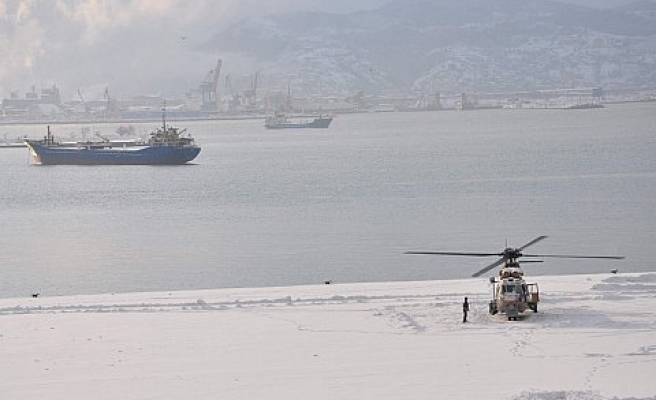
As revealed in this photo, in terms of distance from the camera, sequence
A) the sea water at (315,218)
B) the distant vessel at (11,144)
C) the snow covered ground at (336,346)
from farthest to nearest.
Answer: the distant vessel at (11,144) < the sea water at (315,218) < the snow covered ground at (336,346)

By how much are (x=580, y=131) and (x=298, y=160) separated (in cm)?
3328

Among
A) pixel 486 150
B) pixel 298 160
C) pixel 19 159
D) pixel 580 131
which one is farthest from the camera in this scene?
pixel 580 131

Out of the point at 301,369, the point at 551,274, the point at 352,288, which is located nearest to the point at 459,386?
the point at 301,369

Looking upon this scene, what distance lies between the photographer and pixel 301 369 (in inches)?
429

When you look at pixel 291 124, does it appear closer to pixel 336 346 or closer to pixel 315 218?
pixel 315 218

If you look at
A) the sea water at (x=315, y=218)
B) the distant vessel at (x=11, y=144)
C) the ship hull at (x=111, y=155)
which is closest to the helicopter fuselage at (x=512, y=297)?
the sea water at (x=315, y=218)

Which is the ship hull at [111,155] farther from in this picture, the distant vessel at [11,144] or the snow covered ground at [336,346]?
the snow covered ground at [336,346]

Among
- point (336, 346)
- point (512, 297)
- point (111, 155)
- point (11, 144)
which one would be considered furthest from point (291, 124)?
point (336, 346)

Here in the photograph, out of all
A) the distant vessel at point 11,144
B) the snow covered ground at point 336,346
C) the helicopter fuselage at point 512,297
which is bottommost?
the distant vessel at point 11,144

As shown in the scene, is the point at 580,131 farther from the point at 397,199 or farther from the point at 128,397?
the point at 128,397

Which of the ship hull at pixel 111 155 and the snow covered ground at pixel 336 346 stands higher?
the snow covered ground at pixel 336 346

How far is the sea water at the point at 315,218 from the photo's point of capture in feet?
64.6

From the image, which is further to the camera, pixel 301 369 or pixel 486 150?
pixel 486 150

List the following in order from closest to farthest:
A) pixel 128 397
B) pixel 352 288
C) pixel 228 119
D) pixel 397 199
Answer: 1. pixel 128 397
2. pixel 352 288
3. pixel 397 199
4. pixel 228 119
